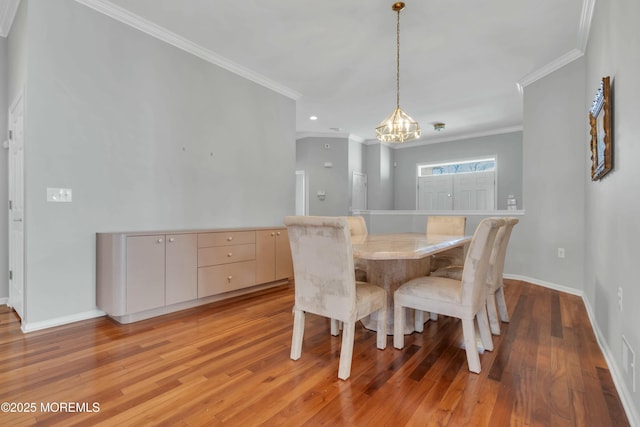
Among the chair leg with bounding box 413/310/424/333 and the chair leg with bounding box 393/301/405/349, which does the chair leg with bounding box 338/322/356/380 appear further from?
the chair leg with bounding box 413/310/424/333

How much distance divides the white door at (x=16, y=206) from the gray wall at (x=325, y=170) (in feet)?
15.9

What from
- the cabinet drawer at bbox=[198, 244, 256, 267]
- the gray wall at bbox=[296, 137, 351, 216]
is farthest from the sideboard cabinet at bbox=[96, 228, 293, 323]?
the gray wall at bbox=[296, 137, 351, 216]

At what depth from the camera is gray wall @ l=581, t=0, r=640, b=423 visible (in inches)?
58.3

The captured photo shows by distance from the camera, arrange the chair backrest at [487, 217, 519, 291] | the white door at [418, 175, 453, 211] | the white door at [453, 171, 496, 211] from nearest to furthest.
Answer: the chair backrest at [487, 217, 519, 291] → the white door at [453, 171, 496, 211] → the white door at [418, 175, 453, 211]

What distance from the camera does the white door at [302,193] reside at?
278 inches

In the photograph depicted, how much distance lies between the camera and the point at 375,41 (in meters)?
3.26

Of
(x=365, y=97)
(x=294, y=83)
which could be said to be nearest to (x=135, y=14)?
(x=294, y=83)

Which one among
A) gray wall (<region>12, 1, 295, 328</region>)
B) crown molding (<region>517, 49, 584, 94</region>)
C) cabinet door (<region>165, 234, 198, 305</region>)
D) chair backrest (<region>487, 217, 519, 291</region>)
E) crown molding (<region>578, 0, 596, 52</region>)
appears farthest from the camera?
crown molding (<region>517, 49, 584, 94</region>)

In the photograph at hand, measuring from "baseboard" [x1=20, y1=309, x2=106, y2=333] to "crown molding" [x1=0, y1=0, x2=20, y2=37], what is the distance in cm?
259

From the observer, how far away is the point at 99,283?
106 inches

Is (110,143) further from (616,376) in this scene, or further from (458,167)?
(458,167)

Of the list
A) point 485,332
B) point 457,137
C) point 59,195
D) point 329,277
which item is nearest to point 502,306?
point 485,332

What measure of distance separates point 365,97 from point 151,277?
3803 millimetres

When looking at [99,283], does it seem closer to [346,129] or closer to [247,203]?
[247,203]
